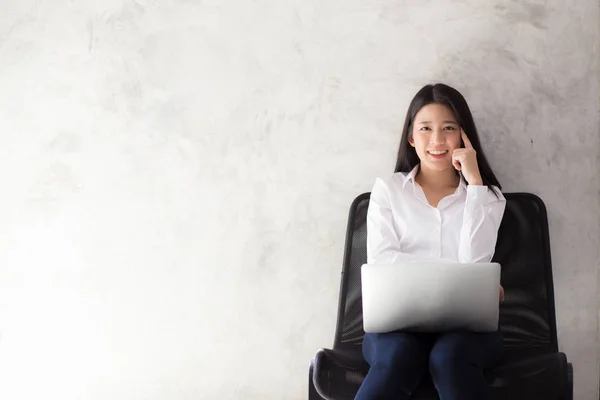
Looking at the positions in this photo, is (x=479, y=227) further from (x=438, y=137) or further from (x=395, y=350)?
(x=395, y=350)

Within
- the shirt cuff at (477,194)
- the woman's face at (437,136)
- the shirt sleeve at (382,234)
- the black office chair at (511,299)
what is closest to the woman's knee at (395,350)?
the black office chair at (511,299)

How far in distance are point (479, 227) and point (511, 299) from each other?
25 cm

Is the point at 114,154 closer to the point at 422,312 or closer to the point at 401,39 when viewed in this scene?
the point at 401,39

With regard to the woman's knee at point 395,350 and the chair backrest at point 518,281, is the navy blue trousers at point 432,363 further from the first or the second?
the chair backrest at point 518,281

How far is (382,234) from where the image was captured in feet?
6.60

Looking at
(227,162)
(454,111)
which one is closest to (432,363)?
(454,111)

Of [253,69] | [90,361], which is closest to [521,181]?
[253,69]

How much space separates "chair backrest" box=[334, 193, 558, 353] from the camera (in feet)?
6.59

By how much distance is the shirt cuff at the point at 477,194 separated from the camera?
6.48 feet

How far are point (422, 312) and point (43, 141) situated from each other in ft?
4.99

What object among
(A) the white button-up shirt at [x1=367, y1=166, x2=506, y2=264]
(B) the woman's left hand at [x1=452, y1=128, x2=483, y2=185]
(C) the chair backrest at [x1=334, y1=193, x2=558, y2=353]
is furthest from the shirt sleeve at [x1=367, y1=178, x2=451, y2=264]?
(B) the woman's left hand at [x1=452, y1=128, x2=483, y2=185]

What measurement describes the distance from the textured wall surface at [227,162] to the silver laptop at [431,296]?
2.37 feet

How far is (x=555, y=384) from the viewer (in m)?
1.66

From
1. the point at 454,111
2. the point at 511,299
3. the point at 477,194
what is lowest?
the point at 511,299
